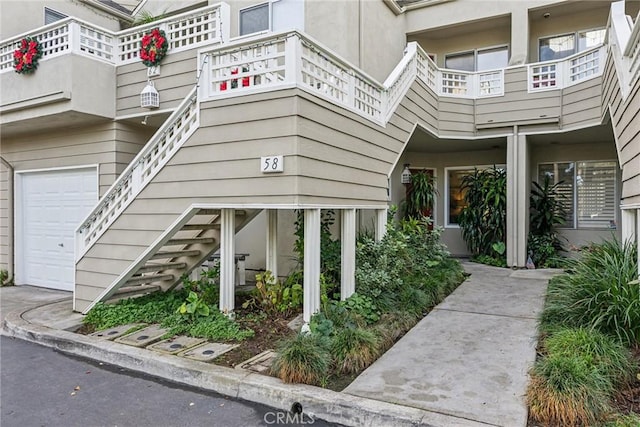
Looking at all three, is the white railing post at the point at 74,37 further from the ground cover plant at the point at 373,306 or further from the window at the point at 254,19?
the ground cover plant at the point at 373,306

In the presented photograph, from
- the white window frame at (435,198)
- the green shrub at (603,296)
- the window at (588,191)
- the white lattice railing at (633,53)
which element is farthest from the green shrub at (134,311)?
the window at (588,191)

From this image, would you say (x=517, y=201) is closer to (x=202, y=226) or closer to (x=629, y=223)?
(x=629, y=223)

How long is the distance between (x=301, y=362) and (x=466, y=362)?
167 centimetres

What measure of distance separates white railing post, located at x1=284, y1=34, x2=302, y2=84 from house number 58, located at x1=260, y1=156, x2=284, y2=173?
85cm

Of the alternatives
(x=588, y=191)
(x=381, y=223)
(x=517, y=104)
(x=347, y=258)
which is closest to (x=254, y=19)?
(x=381, y=223)

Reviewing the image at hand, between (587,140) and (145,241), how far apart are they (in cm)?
954

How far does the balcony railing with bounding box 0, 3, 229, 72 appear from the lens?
22.4 feet

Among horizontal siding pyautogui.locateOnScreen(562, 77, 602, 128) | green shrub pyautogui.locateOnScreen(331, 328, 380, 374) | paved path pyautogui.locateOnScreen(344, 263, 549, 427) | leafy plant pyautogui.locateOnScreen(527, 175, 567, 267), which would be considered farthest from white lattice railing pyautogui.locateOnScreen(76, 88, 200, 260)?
leafy plant pyautogui.locateOnScreen(527, 175, 567, 267)

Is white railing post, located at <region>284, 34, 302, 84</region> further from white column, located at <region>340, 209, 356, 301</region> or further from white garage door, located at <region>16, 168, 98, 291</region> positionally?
white garage door, located at <region>16, 168, 98, 291</region>

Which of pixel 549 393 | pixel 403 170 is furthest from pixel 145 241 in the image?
pixel 403 170

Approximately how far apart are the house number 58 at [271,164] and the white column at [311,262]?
60 cm

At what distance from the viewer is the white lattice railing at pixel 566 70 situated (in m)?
7.77

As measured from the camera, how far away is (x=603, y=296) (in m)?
4.23

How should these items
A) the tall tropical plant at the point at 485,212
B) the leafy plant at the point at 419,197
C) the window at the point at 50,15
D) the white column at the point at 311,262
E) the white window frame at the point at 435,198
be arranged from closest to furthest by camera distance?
1. the white column at the point at 311,262
2. the window at the point at 50,15
3. the tall tropical plant at the point at 485,212
4. the leafy plant at the point at 419,197
5. the white window frame at the point at 435,198
